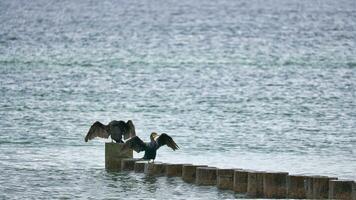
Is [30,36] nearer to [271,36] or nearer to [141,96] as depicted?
[271,36]

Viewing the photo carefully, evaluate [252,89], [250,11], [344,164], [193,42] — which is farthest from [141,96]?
[250,11]

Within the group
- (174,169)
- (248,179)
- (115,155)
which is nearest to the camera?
(248,179)

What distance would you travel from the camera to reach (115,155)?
3244cm

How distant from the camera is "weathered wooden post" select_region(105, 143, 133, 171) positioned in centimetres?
3222

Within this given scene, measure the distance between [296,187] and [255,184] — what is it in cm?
92

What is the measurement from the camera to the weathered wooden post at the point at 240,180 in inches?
1145

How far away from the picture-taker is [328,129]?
44.6 meters

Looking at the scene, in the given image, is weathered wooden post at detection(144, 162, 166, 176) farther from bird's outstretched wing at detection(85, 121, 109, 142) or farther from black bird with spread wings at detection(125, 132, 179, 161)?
bird's outstretched wing at detection(85, 121, 109, 142)

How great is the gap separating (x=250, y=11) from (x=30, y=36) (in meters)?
43.3

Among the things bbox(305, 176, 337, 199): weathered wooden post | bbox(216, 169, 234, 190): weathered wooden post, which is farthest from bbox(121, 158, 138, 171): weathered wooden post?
bbox(305, 176, 337, 199): weathered wooden post

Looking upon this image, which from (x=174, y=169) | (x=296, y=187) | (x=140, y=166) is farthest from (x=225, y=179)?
(x=140, y=166)

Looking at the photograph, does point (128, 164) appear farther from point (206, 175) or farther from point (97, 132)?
point (206, 175)

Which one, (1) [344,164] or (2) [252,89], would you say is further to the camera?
(2) [252,89]

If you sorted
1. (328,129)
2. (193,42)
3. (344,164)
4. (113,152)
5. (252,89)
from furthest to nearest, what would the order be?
(193,42)
(252,89)
(328,129)
(344,164)
(113,152)
